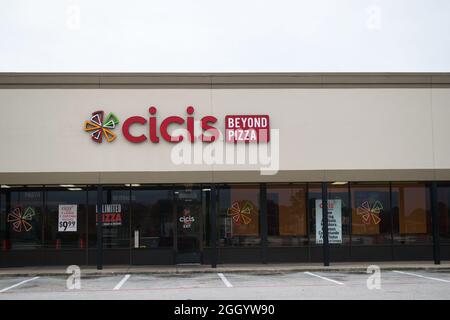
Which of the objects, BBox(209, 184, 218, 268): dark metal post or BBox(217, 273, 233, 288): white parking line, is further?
BBox(209, 184, 218, 268): dark metal post

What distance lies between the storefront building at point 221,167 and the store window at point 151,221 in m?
0.04

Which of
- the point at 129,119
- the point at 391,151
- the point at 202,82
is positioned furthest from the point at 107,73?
the point at 391,151

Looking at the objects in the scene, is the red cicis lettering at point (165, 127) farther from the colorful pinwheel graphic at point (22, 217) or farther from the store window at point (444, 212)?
the store window at point (444, 212)

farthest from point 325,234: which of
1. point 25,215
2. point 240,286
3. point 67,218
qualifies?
point 25,215

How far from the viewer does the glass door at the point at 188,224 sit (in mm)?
23438

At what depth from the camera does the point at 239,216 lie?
23.7m

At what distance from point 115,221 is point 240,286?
8.24 metres

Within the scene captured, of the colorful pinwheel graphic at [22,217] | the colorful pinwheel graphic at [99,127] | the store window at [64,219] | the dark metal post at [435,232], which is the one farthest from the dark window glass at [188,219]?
the dark metal post at [435,232]

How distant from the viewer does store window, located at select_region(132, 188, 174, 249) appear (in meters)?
23.5

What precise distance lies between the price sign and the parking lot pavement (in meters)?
3.44

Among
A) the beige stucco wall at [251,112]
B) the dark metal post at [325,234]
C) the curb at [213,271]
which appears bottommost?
the curb at [213,271]

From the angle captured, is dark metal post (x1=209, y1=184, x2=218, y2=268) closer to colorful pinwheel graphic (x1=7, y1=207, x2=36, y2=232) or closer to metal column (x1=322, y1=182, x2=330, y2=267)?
metal column (x1=322, y1=182, x2=330, y2=267)

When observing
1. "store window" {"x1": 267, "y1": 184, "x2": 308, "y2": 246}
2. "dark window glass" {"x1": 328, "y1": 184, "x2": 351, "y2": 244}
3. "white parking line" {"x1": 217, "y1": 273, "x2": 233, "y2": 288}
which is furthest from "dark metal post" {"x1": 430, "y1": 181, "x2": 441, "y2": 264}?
"white parking line" {"x1": 217, "y1": 273, "x2": 233, "y2": 288}

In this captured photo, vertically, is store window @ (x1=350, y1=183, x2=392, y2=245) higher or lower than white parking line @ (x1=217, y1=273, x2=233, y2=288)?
higher
